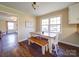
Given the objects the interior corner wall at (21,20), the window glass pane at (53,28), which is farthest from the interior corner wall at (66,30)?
the interior corner wall at (21,20)

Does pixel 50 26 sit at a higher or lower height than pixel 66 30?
higher

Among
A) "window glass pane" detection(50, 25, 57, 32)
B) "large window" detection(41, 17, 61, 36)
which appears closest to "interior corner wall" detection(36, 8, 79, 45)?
"large window" detection(41, 17, 61, 36)

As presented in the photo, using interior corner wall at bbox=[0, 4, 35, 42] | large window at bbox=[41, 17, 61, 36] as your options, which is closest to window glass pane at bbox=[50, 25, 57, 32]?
large window at bbox=[41, 17, 61, 36]

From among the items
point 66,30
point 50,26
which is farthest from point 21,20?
point 66,30

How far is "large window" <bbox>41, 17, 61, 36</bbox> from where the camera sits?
1.38 meters

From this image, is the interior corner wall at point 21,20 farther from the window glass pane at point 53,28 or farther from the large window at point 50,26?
the window glass pane at point 53,28

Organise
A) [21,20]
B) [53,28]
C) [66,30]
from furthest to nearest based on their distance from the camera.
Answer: [66,30] → [21,20] → [53,28]

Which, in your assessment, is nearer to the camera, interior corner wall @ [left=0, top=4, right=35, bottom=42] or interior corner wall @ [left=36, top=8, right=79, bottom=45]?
interior corner wall @ [left=0, top=4, right=35, bottom=42]

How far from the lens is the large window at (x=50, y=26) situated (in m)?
1.38

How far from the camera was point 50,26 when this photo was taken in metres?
1.38

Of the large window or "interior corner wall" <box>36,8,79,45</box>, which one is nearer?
the large window

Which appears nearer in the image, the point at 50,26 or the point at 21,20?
the point at 50,26

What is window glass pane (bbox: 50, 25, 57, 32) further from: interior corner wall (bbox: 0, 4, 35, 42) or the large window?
interior corner wall (bbox: 0, 4, 35, 42)

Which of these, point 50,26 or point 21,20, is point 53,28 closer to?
point 50,26
